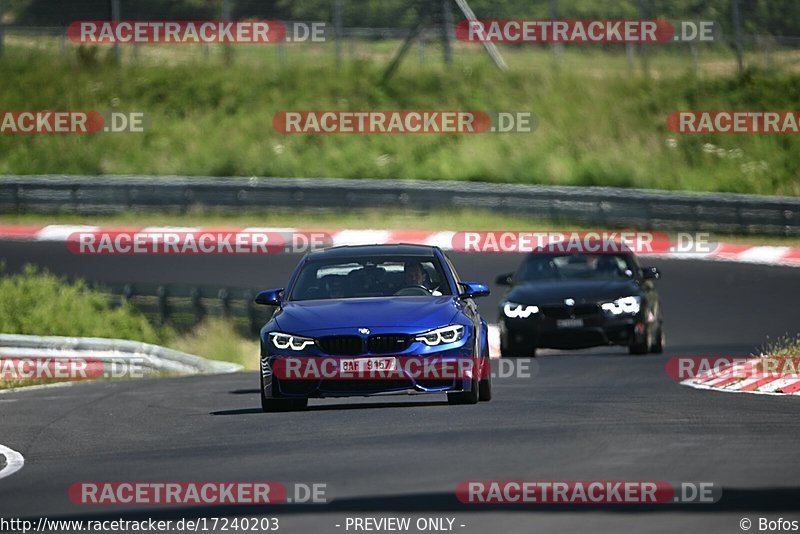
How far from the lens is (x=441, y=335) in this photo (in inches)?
483

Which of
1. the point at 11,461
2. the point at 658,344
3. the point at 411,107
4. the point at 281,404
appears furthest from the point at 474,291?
the point at 411,107

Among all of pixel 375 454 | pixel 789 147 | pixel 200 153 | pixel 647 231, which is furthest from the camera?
pixel 200 153

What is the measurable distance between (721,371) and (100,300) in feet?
31.3

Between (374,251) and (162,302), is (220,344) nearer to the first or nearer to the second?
(162,302)

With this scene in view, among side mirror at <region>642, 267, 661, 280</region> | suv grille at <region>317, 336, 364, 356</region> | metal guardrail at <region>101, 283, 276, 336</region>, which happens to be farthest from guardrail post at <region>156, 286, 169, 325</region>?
suv grille at <region>317, 336, 364, 356</region>

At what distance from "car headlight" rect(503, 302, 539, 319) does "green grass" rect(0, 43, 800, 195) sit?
18.2 meters

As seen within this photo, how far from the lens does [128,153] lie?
40656 mm

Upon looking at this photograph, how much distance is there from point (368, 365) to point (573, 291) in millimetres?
6642

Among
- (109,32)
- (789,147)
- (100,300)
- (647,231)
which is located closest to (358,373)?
(100,300)

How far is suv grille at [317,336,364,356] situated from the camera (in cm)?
1217

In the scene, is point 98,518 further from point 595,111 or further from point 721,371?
point 595,111

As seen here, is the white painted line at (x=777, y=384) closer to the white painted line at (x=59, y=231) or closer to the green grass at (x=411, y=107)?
the white painted line at (x=59, y=231)

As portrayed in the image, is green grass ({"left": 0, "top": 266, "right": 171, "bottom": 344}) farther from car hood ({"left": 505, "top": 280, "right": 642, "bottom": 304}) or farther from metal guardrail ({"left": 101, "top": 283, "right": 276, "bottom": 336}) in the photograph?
car hood ({"left": 505, "top": 280, "right": 642, "bottom": 304})

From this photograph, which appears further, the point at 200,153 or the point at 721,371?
the point at 200,153
